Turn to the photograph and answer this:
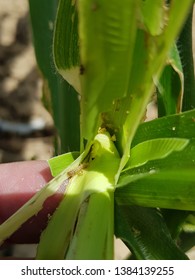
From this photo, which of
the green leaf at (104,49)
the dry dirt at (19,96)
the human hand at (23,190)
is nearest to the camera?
the green leaf at (104,49)

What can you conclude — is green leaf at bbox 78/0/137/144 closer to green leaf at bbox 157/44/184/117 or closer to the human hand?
green leaf at bbox 157/44/184/117

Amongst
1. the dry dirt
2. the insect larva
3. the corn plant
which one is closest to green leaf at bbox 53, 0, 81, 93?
the corn plant

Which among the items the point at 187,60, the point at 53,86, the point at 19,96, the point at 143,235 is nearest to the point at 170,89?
the point at 187,60

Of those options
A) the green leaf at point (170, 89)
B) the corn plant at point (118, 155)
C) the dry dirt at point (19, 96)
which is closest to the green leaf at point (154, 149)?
the corn plant at point (118, 155)

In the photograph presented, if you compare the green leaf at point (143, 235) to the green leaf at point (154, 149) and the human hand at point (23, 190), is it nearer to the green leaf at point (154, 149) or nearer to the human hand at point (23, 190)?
the green leaf at point (154, 149)

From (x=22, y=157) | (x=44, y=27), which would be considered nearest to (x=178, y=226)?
(x=44, y=27)

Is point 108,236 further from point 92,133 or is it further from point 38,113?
point 38,113

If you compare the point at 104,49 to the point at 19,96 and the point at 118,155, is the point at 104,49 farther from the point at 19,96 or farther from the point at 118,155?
the point at 19,96
